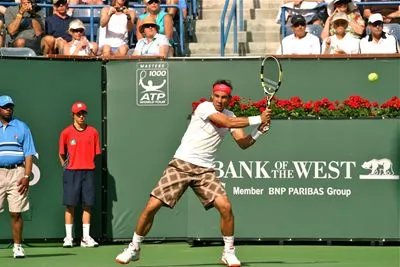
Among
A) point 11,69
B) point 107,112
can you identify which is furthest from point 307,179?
point 11,69

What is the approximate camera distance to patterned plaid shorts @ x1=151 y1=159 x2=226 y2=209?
11484 millimetres

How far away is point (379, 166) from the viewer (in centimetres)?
1412

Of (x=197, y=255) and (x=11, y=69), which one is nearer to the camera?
(x=197, y=255)

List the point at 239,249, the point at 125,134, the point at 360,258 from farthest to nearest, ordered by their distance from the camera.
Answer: the point at 125,134 → the point at 239,249 → the point at 360,258

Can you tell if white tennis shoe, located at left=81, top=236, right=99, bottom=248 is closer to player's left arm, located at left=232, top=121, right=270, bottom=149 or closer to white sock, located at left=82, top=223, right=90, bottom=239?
white sock, located at left=82, top=223, right=90, bottom=239

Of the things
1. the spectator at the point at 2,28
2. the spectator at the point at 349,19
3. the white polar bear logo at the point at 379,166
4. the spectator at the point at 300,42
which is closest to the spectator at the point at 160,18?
the spectator at the point at 300,42

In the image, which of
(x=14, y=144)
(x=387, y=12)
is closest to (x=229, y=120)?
(x=14, y=144)

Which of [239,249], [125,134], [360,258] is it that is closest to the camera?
[360,258]

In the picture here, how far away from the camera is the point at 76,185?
46.9 feet

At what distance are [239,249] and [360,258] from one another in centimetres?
172

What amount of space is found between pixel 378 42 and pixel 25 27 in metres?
5.03

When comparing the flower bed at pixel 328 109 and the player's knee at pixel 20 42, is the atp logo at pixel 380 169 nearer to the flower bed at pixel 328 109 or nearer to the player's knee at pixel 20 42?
the flower bed at pixel 328 109

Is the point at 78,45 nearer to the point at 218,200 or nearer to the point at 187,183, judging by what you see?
the point at 187,183

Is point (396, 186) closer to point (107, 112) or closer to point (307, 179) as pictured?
point (307, 179)
